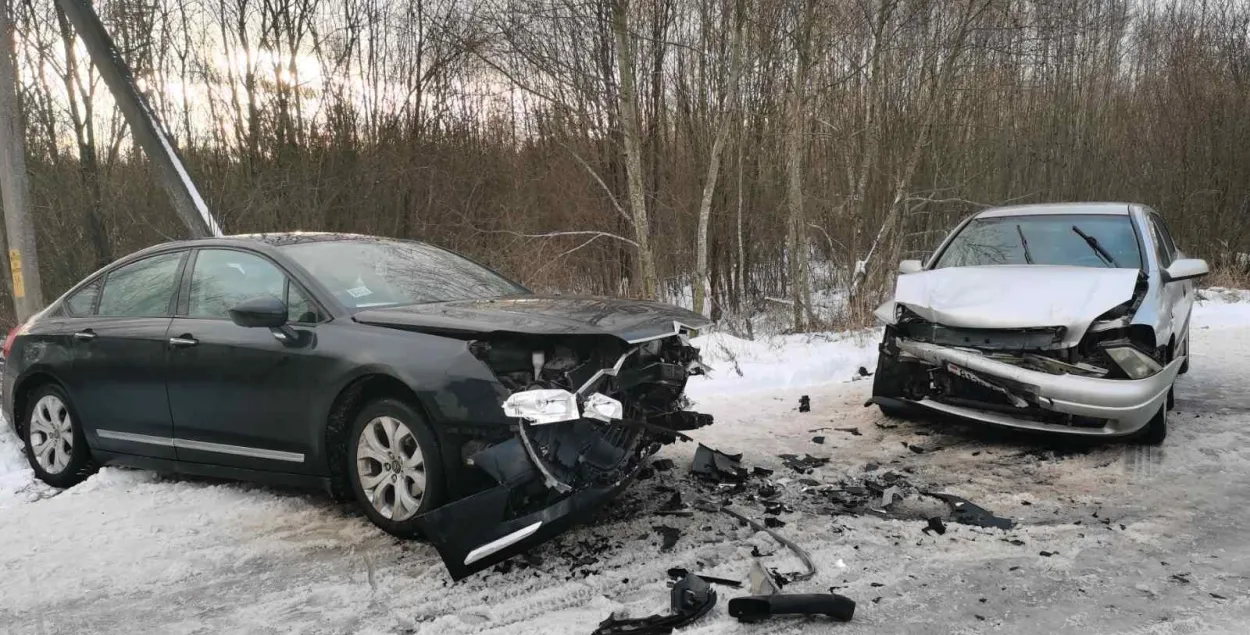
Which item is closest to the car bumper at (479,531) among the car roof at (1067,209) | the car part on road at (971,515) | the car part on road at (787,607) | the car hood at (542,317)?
the car hood at (542,317)

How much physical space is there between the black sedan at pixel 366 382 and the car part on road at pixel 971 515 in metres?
1.47

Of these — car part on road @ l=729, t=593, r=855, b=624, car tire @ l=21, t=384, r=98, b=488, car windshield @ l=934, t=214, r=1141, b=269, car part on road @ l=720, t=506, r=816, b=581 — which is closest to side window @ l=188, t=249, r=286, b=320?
car tire @ l=21, t=384, r=98, b=488

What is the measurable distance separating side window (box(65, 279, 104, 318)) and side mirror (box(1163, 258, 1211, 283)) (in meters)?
7.73

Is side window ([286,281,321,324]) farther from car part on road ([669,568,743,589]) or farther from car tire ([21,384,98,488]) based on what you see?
car part on road ([669,568,743,589])

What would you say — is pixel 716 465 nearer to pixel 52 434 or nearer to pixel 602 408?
pixel 602 408

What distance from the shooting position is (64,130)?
14273mm

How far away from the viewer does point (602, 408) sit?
347 cm

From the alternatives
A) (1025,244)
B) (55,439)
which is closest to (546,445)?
(55,439)

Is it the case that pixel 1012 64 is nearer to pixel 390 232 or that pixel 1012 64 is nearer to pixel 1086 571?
pixel 390 232

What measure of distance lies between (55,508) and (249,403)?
5.11 ft

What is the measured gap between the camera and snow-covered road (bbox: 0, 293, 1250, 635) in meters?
3.04

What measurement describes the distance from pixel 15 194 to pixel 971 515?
9.28 meters

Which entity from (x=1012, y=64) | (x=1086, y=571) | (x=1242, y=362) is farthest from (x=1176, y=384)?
(x=1012, y=64)

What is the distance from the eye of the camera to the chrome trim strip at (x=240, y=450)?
13.2 ft
